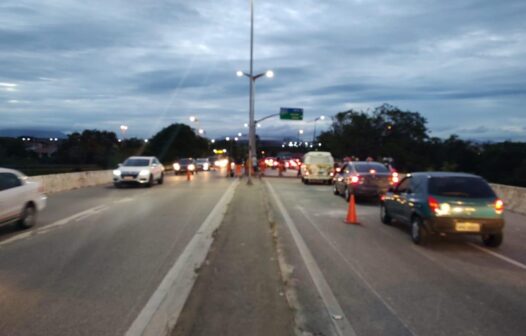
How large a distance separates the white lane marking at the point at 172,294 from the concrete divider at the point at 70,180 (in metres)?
13.3

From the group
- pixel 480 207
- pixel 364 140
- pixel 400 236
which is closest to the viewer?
pixel 480 207

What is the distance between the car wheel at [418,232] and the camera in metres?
10.8

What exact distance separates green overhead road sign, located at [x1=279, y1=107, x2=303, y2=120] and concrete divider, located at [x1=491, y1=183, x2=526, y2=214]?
3319 centimetres

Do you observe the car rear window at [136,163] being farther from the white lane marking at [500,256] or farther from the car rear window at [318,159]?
the white lane marking at [500,256]

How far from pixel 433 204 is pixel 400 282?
3.26 meters

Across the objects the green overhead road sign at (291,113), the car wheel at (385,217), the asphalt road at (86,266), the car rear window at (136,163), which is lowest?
the asphalt road at (86,266)

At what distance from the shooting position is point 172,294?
22.2 ft

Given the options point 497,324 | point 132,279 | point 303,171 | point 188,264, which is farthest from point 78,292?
point 303,171

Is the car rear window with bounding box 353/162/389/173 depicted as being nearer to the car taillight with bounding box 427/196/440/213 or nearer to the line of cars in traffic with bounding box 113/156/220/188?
the car taillight with bounding box 427/196/440/213

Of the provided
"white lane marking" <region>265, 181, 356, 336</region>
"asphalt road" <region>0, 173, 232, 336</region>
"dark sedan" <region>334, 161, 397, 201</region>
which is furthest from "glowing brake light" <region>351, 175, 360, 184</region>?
"white lane marking" <region>265, 181, 356, 336</region>

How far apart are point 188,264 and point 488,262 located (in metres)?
5.12

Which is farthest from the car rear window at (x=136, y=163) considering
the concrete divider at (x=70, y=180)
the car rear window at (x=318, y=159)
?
the car rear window at (x=318, y=159)

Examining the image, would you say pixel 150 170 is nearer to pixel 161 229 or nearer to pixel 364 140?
pixel 161 229

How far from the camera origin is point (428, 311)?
631 centimetres
